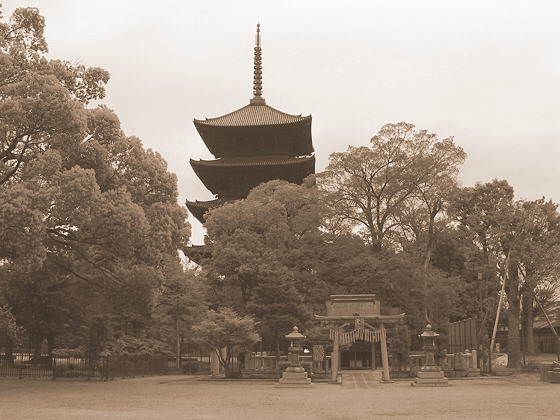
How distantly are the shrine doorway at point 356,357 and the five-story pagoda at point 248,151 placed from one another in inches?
476

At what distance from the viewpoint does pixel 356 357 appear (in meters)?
36.2

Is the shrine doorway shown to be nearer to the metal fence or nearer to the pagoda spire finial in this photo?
the metal fence

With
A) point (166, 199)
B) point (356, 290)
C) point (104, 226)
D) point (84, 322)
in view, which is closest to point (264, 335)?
point (356, 290)

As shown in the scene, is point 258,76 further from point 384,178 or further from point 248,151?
point 384,178

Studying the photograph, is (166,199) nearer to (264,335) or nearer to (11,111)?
A: (11,111)

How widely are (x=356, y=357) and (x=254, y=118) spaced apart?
16.8m

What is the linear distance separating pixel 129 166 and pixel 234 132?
21.8 metres

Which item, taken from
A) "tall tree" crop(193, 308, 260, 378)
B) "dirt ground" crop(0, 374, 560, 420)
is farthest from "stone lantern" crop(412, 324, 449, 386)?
"tall tree" crop(193, 308, 260, 378)

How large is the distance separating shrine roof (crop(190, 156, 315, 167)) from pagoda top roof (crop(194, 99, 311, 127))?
2.26m

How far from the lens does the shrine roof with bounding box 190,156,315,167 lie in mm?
41594

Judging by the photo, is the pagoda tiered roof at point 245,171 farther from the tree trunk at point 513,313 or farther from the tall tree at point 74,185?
the tall tree at point 74,185

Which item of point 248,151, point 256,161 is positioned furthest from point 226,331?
point 248,151

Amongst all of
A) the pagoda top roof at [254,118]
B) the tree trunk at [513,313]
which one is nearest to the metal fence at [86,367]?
the pagoda top roof at [254,118]

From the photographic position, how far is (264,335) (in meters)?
30.7
